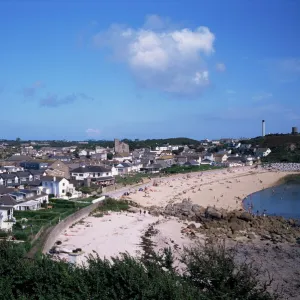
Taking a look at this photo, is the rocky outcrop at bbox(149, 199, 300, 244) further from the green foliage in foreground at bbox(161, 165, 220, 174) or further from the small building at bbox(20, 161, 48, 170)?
the green foliage in foreground at bbox(161, 165, 220, 174)

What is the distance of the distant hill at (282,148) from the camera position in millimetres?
85250

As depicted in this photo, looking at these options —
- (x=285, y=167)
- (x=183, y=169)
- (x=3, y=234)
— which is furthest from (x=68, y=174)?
(x=285, y=167)

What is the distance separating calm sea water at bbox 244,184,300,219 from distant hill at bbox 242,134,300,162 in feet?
113

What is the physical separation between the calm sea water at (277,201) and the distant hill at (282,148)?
34537 mm

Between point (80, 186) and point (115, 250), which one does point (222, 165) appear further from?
point (115, 250)

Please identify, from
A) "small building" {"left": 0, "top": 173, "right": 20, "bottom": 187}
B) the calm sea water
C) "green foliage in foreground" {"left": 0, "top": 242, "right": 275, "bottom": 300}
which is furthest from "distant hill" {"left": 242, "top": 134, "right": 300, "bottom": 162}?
"green foliage in foreground" {"left": 0, "top": 242, "right": 275, "bottom": 300}

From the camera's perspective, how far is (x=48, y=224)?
22.1m

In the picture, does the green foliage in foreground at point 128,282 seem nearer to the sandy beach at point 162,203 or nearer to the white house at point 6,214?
the sandy beach at point 162,203

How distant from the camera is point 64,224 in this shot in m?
23.4

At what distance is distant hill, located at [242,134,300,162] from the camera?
85250 millimetres

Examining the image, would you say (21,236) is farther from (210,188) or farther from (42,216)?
(210,188)

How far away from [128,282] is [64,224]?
14440 mm

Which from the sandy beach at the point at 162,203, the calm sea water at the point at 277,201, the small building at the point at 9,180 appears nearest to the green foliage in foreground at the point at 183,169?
the sandy beach at the point at 162,203

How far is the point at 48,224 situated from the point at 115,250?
468 cm
